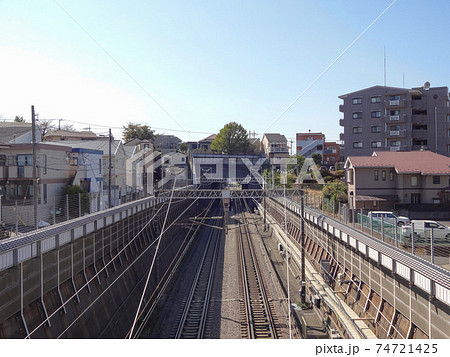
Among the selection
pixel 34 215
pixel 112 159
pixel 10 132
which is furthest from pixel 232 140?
pixel 34 215

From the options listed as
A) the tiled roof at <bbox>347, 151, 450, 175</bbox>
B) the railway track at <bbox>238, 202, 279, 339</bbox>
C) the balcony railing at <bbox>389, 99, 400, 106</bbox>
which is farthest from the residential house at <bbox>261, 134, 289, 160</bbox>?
the railway track at <bbox>238, 202, 279, 339</bbox>

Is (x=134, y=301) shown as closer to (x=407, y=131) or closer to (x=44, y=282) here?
(x=44, y=282)

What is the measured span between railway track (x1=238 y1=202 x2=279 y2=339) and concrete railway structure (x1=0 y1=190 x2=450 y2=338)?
6.77 feet

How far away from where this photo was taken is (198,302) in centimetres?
1545

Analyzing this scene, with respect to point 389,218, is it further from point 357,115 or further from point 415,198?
point 357,115

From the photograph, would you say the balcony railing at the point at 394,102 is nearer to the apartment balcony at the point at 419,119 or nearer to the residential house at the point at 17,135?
the apartment balcony at the point at 419,119

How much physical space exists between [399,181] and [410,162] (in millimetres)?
1423

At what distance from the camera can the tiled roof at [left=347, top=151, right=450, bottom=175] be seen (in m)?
21.6

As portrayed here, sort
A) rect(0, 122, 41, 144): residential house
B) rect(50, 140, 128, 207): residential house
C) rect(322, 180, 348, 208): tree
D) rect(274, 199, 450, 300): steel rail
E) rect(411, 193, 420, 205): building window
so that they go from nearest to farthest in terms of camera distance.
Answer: rect(274, 199, 450, 300): steel rail, rect(0, 122, 41, 144): residential house, rect(411, 193, 420, 205): building window, rect(322, 180, 348, 208): tree, rect(50, 140, 128, 207): residential house

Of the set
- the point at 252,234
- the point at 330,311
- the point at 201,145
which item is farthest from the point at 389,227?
the point at 201,145

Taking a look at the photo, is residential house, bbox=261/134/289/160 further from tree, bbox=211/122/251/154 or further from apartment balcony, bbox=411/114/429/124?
apartment balcony, bbox=411/114/429/124

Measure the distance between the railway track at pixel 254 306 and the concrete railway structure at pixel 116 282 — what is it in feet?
6.77

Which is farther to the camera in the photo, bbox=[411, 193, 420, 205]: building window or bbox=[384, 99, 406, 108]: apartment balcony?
bbox=[384, 99, 406, 108]: apartment balcony

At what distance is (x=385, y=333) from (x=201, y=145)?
60.9 metres
